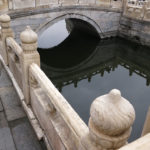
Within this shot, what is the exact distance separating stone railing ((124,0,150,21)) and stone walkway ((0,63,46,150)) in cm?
1036

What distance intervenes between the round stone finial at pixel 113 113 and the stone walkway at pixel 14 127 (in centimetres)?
187

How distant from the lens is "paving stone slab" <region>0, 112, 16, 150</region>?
266 centimetres

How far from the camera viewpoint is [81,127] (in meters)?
1.73

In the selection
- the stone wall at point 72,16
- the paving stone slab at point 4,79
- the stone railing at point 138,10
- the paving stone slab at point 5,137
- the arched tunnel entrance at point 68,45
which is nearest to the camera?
the paving stone slab at point 5,137

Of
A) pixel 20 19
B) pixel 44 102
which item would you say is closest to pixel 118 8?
pixel 20 19

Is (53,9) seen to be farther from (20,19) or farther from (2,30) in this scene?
(2,30)

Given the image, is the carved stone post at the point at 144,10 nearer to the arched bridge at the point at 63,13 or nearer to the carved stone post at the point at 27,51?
the arched bridge at the point at 63,13

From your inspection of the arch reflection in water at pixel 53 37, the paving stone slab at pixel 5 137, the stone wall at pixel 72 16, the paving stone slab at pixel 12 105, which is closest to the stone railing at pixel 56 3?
the stone wall at pixel 72 16

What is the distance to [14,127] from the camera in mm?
2982

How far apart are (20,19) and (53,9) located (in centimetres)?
188

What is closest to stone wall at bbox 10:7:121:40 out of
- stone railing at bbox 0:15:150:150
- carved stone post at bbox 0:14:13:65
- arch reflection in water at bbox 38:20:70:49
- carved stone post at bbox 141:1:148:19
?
carved stone post at bbox 141:1:148:19

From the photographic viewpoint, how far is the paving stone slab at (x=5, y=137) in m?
2.66

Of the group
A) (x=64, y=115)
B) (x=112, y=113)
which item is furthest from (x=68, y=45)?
(x=112, y=113)

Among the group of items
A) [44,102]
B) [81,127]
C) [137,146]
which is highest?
[137,146]
